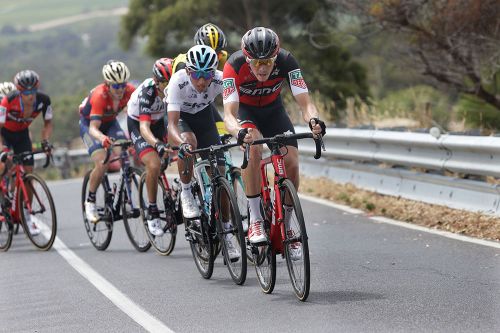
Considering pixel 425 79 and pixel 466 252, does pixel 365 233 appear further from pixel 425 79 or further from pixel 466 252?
pixel 425 79

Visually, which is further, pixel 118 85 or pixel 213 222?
pixel 118 85

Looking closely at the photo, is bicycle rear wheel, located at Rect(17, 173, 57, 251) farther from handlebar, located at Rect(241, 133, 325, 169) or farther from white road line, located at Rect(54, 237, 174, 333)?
handlebar, located at Rect(241, 133, 325, 169)

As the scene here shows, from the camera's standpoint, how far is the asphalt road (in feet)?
23.5

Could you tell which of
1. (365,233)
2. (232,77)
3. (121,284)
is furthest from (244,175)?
(365,233)

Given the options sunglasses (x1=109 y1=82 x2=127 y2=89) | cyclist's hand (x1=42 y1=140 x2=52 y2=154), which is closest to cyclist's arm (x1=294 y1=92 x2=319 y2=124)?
sunglasses (x1=109 y1=82 x2=127 y2=89)

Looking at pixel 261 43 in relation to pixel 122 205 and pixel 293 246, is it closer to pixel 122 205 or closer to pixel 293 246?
pixel 293 246

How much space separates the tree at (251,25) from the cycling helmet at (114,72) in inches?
929

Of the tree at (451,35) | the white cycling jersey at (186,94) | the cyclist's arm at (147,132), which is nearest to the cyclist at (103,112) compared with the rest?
the cyclist's arm at (147,132)

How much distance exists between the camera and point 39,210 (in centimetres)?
1248

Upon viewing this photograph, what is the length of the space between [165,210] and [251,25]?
28.8m

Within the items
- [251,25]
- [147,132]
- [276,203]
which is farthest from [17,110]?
[251,25]

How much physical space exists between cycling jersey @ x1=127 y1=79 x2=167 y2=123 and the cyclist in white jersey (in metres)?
0.72

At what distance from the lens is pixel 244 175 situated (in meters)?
8.68

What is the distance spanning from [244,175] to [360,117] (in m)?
10.4
